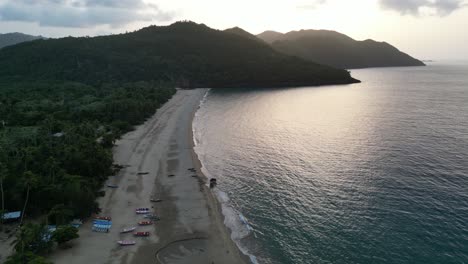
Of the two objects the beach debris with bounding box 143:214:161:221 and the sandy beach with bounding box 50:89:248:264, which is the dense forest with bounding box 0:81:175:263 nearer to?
the sandy beach with bounding box 50:89:248:264

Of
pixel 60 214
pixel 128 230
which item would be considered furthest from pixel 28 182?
pixel 128 230

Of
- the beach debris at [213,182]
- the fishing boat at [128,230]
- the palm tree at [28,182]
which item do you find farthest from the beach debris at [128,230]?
the beach debris at [213,182]

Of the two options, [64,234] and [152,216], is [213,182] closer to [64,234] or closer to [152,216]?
[152,216]

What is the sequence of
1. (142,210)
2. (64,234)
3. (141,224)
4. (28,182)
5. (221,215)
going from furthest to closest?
(142,210) → (221,215) → (28,182) → (141,224) → (64,234)

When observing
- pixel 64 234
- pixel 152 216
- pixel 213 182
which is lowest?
pixel 152 216

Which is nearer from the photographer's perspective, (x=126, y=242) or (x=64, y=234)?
(x=64, y=234)

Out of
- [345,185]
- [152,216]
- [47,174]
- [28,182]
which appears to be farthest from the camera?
[345,185]

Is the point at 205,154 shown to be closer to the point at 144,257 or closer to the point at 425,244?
the point at 144,257
